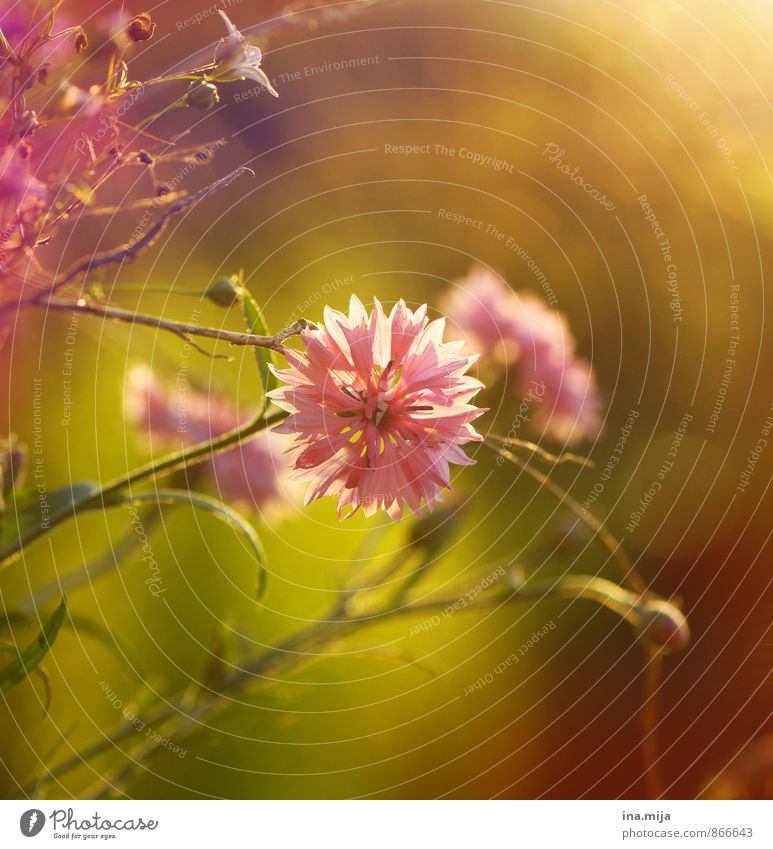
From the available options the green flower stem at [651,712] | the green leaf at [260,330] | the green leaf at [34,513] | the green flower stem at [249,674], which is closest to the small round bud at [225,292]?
the green leaf at [260,330]

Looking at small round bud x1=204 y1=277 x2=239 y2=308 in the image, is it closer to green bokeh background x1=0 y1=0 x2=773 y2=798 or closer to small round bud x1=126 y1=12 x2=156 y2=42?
small round bud x1=126 y1=12 x2=156 y2=42

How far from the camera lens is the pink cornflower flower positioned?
333mm

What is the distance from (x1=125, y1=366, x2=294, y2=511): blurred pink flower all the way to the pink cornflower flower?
0.76 ft

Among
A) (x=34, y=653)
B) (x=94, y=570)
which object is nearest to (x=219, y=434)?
(x=94, y=570)

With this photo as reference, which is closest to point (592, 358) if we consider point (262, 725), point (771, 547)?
point (771, 547)

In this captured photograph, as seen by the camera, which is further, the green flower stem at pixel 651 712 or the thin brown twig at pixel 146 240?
the green flower stem at pixel 651 712

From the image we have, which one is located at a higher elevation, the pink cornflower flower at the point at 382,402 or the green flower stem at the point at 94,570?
the pink cornflower flower at the point at 382,402

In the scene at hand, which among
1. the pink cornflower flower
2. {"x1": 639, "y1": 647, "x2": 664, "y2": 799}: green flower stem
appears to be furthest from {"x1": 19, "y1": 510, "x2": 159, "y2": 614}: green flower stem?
{"x1": 639, "y1": 647, "x2": 664, "y2": 799}: green flower stem

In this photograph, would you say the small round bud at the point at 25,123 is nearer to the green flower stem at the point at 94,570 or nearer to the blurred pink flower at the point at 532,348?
the green flower stem at the point at 94,570

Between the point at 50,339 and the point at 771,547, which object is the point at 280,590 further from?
the point at 771,547

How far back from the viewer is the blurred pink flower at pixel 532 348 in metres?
0.64

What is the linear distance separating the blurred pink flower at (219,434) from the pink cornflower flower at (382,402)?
232mm

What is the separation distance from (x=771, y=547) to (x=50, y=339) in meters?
0.79

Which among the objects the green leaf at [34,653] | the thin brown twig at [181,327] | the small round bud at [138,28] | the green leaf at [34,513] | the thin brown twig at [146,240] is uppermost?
the small round bud at [138,28]
